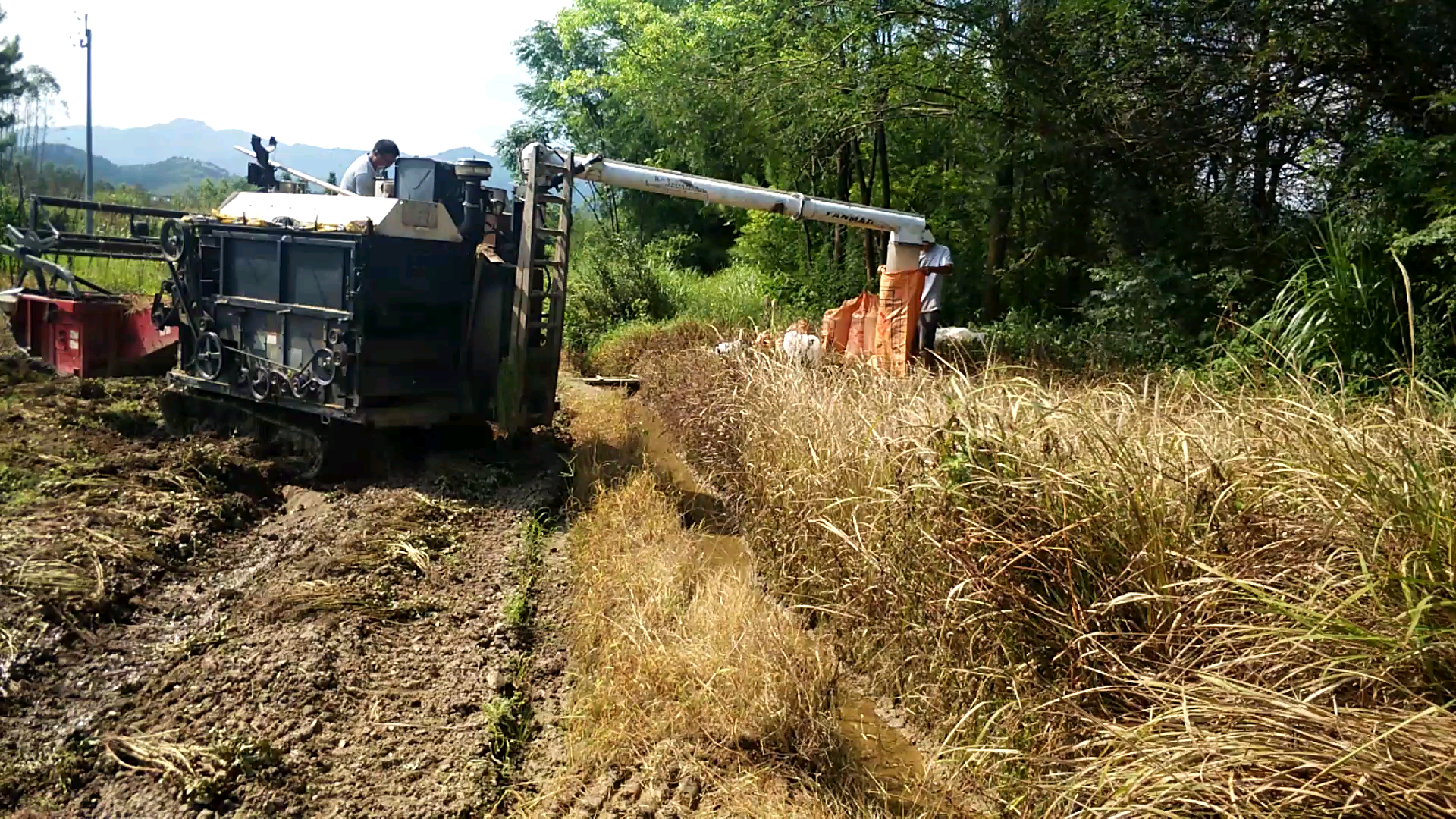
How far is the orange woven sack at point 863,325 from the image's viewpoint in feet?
33.3

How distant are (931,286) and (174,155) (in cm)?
8360

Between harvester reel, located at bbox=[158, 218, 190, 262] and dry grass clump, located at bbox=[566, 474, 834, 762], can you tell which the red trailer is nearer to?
harvester reel, located at bbox=[158, 218, 190, 262]

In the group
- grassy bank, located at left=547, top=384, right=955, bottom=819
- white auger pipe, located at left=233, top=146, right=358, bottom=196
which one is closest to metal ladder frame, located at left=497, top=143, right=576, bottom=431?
white auger pipe, located at left=233, top=146, right=358, bottom=196

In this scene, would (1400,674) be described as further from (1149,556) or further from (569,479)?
(569,479)

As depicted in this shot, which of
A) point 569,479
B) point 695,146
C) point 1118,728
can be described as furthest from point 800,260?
point 1118,728

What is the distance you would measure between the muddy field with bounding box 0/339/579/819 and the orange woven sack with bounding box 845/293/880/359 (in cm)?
356

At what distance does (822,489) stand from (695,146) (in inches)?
515

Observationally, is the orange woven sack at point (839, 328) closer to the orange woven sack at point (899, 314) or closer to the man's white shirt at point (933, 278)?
the man's white shirt at point (933, 278)

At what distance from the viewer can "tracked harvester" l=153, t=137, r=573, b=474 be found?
7.66m

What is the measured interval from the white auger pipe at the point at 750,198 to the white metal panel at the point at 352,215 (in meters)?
1.20

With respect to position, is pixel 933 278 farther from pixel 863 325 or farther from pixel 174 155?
pixel 174 155

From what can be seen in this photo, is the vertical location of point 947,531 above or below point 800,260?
below

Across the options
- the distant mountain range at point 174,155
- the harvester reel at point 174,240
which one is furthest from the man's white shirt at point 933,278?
the distant mountain range at point 174,155

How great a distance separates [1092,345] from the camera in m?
9.37
